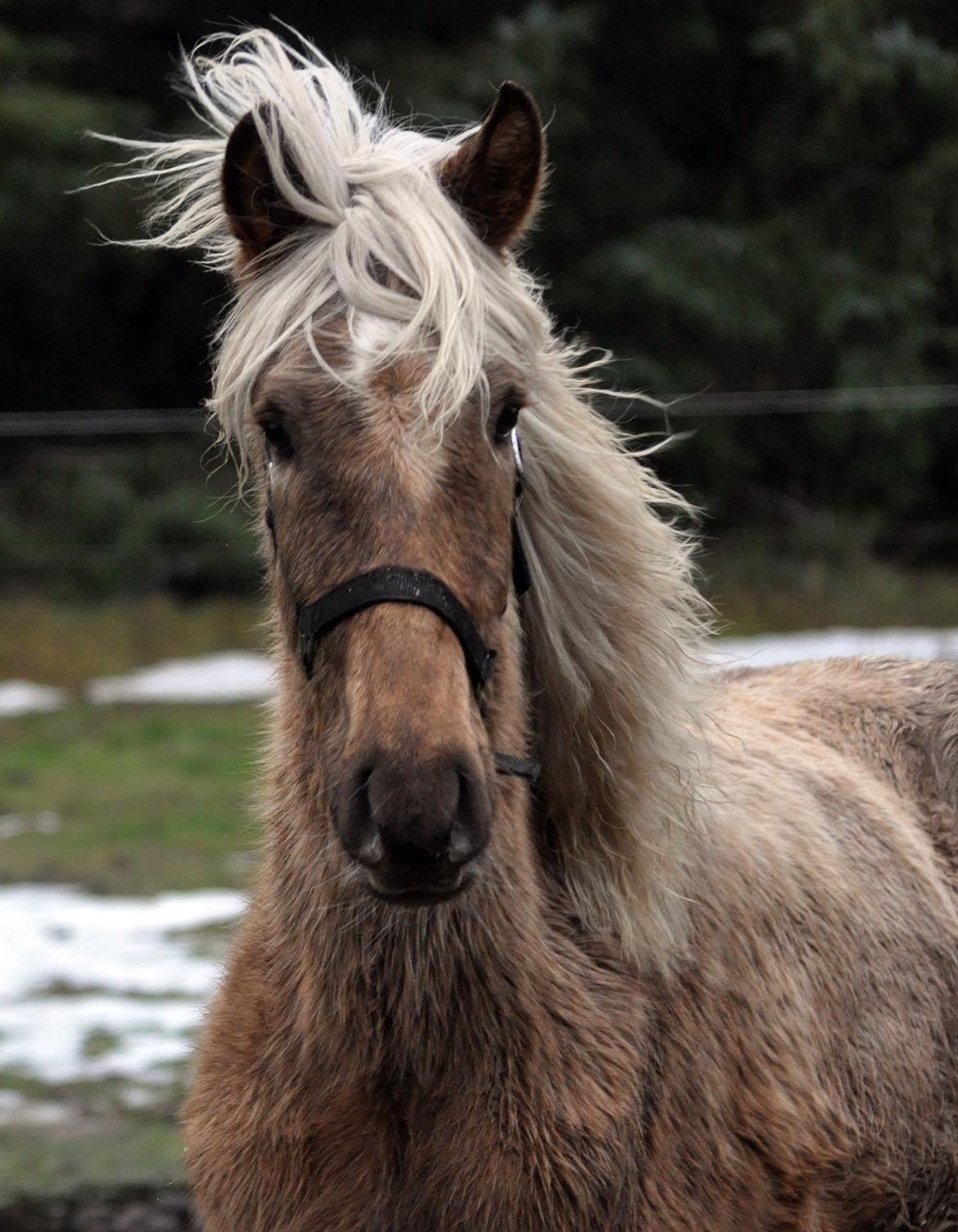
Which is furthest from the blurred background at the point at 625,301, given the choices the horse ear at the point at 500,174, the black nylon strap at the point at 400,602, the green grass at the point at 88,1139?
the black nylon strap at the point at 400,602

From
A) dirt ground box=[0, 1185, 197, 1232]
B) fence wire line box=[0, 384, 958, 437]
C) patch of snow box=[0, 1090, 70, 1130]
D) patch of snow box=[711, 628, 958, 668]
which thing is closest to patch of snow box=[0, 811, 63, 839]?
fence wire line box=[0, 384, 958, 437]

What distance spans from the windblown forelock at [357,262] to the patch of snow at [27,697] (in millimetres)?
8432

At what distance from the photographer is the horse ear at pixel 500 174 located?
7.14ft

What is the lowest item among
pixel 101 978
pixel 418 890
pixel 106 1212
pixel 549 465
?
pixel 106 1212

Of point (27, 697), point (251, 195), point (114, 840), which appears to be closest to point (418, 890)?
point (251, 195)

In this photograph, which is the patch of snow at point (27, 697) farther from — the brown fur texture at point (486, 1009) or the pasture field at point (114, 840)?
the brown fur texture at point (486, 1009)

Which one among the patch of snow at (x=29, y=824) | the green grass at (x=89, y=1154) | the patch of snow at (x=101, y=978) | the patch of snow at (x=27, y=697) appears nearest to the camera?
the green grass at (x=89, y=1154)

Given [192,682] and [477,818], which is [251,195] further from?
[192,682]

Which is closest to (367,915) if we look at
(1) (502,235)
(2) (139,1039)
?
(1) (502,235)

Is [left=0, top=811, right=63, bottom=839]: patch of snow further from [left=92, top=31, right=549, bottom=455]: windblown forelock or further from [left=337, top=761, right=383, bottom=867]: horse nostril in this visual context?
[left=337, top=761, right=383, bottom=867]: horse nostril

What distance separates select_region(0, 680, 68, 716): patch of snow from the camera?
408 inches

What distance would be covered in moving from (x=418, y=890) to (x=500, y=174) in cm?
105

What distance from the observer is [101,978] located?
5.38 m

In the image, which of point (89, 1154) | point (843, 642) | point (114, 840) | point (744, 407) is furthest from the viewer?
point (843, 642)
